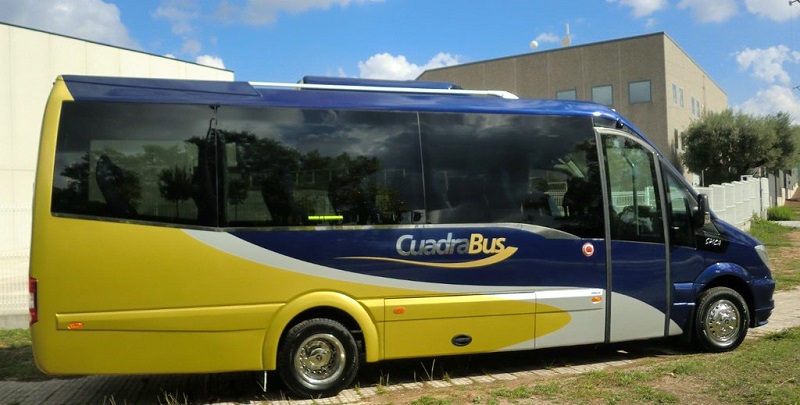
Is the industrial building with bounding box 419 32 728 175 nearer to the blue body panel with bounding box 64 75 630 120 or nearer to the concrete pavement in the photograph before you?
the concrete pavement

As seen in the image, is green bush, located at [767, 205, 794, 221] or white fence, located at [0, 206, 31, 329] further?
green bush, located at [767, 205, 794, 221]

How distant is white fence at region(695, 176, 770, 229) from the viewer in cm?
2064

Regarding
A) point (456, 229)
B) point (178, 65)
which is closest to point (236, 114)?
point (456, 229)

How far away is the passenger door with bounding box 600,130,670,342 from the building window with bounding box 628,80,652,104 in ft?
108

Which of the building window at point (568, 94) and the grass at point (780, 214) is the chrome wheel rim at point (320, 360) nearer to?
the grass at point (780, 214)

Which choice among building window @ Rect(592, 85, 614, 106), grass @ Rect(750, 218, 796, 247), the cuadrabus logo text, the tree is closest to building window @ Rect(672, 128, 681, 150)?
the tree

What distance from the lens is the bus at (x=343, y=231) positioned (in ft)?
19.6

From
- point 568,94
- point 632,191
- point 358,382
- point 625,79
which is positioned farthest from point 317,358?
point 568,94

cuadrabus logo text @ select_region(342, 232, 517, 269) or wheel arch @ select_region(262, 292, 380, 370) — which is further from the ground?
cuadrabus logo text @ select_region(342, 232, 517, 269)

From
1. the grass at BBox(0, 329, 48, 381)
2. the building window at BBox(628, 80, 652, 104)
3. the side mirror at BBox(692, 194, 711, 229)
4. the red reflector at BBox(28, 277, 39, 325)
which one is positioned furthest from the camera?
the building window at BBox(628, 80, 652, 104)

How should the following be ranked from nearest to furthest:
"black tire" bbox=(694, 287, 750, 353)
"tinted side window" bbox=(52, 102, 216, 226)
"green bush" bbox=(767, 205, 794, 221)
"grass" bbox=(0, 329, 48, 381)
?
"tinted side window" bbox=(52, 102, 216, 226) < "black tire" bbox=(694, 287, 750, 353) < "grass" bbox=(0, 329, 48, 381) < "green bush" bbox=(767, 205, 794, 221)

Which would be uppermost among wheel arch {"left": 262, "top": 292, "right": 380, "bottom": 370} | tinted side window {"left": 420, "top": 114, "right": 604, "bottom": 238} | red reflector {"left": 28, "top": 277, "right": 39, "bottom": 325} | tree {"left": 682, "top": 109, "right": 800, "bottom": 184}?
tree {"left": 682, "top": 109, "right": 800, "bottom": 184}

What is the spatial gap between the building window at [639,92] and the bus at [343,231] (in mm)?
32512

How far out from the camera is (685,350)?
809 centimetres
